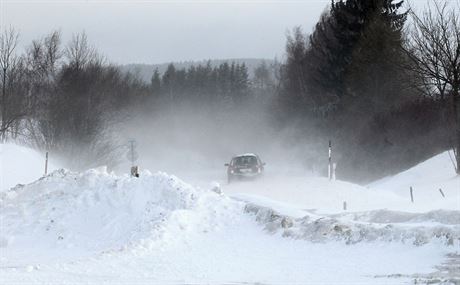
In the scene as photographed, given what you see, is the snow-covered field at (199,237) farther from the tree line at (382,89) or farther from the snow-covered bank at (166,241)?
the tree line at (382,89)

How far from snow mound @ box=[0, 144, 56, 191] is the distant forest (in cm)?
262

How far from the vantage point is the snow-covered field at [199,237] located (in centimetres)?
1048

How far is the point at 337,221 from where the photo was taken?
43.6ft

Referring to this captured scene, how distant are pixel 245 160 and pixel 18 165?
10.5 m

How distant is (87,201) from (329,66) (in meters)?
35.0

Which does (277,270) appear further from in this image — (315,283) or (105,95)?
(105,95)

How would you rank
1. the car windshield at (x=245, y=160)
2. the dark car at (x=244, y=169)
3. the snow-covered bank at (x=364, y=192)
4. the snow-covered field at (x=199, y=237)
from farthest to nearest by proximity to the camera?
the car windshield at (x=245, y=160)
the dark car at (x=244, y=169)
the snow-covered bank at (x=364, y=192)
the snow-covered field at (x=199, y=237)

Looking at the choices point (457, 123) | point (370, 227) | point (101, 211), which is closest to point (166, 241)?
point (101, 211)

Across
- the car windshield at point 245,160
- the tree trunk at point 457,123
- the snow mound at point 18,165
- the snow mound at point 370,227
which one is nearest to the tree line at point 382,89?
the tree trunk at point 457,123

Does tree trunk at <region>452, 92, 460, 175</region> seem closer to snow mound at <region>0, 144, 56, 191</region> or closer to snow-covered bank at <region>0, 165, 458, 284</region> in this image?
snow-covered bank at <region>0, 165, 458, 284</region>

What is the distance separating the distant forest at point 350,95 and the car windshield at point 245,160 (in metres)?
8.68

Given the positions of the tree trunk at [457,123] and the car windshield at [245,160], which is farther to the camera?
the car windshield at [245,160]

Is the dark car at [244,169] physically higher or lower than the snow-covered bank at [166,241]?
higher

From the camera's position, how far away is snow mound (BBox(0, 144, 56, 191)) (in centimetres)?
2858
